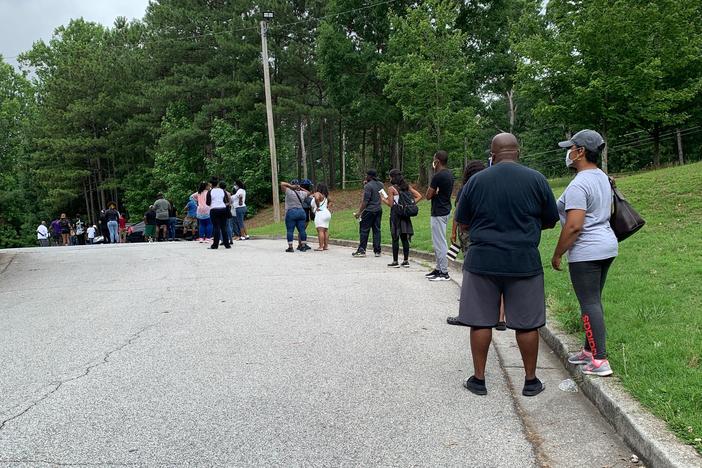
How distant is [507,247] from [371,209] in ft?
26.6

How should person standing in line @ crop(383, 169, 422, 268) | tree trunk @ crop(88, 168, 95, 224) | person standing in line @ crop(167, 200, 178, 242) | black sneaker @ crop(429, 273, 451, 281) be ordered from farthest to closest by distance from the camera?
tree trunk @ crop(88, 168, 95, 224), person standing in line @ crop(167, 200, 178, 242), person standing in line @ crop(383, 169, 422, 268), black sneaker @ crop(429, 273, 451, 281)

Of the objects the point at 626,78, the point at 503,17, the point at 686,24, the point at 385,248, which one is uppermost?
the point at 503,17

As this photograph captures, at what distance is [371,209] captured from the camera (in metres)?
12.2

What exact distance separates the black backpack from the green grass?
2330 mm

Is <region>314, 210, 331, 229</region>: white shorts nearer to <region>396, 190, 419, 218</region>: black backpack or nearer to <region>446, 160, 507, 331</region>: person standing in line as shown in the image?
<region>396, 190, 419, 218</region>: black backpack

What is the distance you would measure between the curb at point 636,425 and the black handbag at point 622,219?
108 centimetres

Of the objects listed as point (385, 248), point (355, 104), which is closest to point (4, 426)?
point (385, 248)

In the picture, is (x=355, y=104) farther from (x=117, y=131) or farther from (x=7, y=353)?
(x=7, y=353)

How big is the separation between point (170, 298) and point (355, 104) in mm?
26544

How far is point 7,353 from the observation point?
5641 mm

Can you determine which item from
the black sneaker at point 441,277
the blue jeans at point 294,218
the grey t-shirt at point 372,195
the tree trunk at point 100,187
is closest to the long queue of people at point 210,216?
the blue jeans at point 294,218

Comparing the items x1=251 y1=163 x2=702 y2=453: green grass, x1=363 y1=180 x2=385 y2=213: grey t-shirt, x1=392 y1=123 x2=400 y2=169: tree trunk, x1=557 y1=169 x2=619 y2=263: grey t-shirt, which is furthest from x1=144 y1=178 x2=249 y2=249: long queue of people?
x1=392 y1=123 x2=400 y2=169: tree trunk

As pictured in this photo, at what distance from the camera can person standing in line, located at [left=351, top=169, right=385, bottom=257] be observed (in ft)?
38.9

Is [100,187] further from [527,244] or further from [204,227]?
[527,244]
